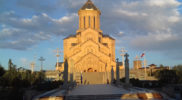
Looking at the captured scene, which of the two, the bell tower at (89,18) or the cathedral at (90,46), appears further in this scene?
the bell tower at (89,18)

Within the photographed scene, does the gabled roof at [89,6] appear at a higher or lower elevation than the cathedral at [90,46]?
higher

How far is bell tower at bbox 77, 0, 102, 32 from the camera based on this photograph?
43156 millimetres

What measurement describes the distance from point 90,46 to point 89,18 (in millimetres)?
7168

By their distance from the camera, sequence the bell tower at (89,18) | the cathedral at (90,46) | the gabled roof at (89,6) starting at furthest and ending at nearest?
the gabled roof at (89,6) → the bell tower at (89,18) → the cathedral at (90,46)

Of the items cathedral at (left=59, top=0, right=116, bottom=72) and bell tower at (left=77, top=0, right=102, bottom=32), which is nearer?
cathedral at (left=59, top=0, right=116, bottom=72)

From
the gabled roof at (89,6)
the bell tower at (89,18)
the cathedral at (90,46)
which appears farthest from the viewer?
the gabled roof at (89,6)

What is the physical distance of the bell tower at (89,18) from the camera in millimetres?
43156

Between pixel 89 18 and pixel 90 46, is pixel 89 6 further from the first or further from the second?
pixel 90 46

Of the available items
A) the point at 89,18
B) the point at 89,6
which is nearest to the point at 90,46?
the point at 89,18

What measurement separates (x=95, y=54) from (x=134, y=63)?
52.7ft

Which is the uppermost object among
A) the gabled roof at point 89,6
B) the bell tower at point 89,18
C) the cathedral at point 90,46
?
the gabled roof at point 89,6

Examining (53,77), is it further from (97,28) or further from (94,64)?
(97,28)

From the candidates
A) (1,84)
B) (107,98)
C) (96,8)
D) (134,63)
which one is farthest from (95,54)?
(107,98)

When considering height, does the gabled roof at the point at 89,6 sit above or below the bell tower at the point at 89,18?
above
